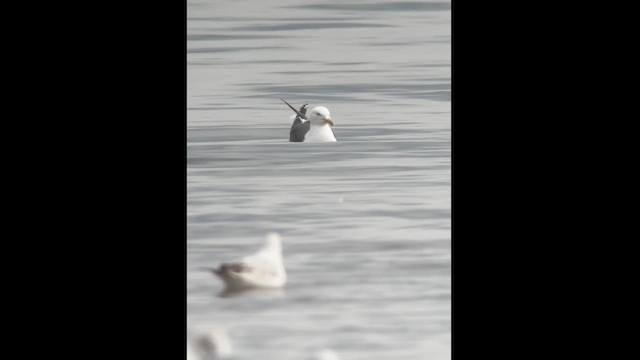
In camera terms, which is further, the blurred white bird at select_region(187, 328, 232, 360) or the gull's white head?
the gull's white head

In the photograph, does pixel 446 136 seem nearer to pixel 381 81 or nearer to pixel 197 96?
pixel 381 81

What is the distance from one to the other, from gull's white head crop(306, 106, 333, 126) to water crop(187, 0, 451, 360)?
0.11 ft

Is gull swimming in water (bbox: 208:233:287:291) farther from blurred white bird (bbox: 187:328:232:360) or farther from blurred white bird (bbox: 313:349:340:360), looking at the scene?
blurred white bird (bbox: 313:349:340:360)

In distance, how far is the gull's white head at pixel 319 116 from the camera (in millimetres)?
4047

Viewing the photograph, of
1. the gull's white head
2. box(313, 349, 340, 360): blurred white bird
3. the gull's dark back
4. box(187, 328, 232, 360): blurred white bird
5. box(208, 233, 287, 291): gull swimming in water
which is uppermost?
the gull's white head

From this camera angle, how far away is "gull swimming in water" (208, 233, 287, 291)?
391 cm

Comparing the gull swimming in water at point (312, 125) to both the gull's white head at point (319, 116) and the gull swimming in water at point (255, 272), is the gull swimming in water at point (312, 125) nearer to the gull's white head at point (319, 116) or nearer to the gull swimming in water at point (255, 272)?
the gull's white head at point (319, 116)

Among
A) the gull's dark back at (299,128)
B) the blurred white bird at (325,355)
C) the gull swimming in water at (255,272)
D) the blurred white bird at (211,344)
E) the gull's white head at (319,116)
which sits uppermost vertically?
the gull's white head at (319,116)

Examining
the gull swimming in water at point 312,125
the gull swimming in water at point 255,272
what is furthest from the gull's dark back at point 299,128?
the gull swimming in water at point 255,272

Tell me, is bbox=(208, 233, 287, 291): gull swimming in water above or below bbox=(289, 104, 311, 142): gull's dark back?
below

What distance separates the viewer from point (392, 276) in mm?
3938

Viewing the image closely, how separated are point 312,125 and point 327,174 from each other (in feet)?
0.68

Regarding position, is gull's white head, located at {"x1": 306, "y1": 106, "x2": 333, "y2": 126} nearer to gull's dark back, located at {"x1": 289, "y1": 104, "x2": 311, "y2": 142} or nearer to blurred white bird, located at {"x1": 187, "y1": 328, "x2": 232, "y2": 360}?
gull's dark back, located at {"x1": 289, "y1": 104, "x2": 311, "y2": 142}

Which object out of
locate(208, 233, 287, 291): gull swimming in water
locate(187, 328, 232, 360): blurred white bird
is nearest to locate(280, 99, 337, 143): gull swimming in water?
locate(208, 233, 287, 291): gull swimming in water
